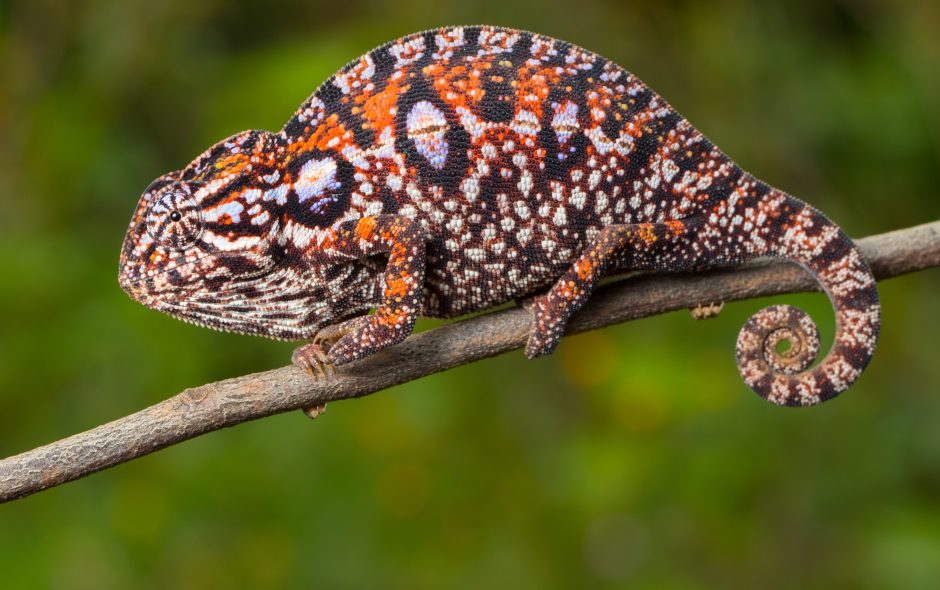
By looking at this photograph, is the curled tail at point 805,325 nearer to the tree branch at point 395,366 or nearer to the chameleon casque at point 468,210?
the chameleon casque at point 468,210

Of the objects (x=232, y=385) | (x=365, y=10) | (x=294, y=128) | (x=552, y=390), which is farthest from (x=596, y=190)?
(x=365, y=10)

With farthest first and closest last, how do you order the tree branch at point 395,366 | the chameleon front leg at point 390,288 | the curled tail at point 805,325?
1. the curled tail at point 805,325
2. the chameleon front leg at point 390,288
3. the tree branch at point 395,366

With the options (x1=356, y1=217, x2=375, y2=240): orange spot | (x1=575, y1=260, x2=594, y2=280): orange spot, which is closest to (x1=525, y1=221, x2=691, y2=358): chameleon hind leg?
(x1=575, y1=260, x2=594, y2=280): orange spot

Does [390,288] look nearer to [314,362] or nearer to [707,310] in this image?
[314,362]

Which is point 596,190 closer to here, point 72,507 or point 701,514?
point 701,514

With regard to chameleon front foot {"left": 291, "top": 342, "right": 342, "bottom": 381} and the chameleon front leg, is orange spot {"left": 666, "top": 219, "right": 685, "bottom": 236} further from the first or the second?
chameleon front foot {"left": 291, "top": 342, "right": 342, "bottom": 381}

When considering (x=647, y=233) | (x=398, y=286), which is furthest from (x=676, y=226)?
(x=398, y=286)

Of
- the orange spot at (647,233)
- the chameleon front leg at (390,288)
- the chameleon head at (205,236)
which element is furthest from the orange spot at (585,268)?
the chameleon head at (205,236)

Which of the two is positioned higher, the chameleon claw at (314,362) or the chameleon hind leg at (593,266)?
the chameleon hind leg at (593,266)
